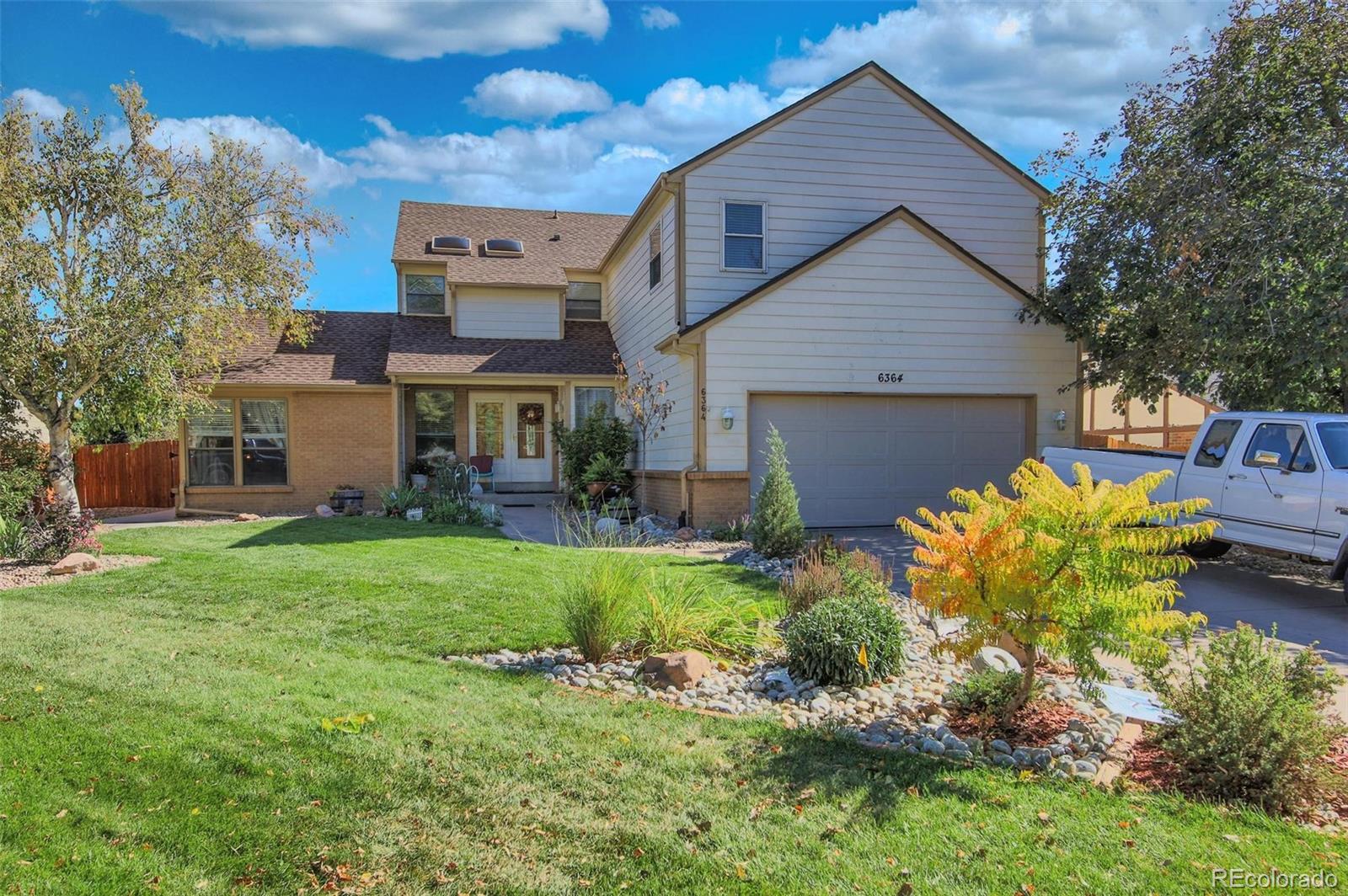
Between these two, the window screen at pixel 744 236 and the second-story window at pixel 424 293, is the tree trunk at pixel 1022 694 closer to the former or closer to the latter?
the window screen at pixel 744 236

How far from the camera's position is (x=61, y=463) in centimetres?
1184

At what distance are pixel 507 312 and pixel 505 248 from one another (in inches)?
91.7

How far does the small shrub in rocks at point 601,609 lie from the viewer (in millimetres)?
6004

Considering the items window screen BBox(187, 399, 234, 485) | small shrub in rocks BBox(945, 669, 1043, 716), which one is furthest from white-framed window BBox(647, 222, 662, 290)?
small shrub in rocks BBox(945, 669, 1043, 716)

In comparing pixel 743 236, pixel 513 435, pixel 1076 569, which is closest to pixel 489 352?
pixel 513 435

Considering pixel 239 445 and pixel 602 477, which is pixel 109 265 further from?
pixel 602 477

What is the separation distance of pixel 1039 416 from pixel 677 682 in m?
10.8

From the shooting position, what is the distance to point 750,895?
295 cm

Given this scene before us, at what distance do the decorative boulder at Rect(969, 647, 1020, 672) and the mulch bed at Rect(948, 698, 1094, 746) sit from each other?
1.57ft

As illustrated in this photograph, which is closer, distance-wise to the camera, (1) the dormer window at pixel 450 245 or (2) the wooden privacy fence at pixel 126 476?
(2) the wooden privacy fence at pixel 126 476

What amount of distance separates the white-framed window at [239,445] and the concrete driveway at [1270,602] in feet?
42.7

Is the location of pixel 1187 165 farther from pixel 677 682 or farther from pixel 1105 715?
pixel 677 682

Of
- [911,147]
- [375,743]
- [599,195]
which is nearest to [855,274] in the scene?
[911,147]
